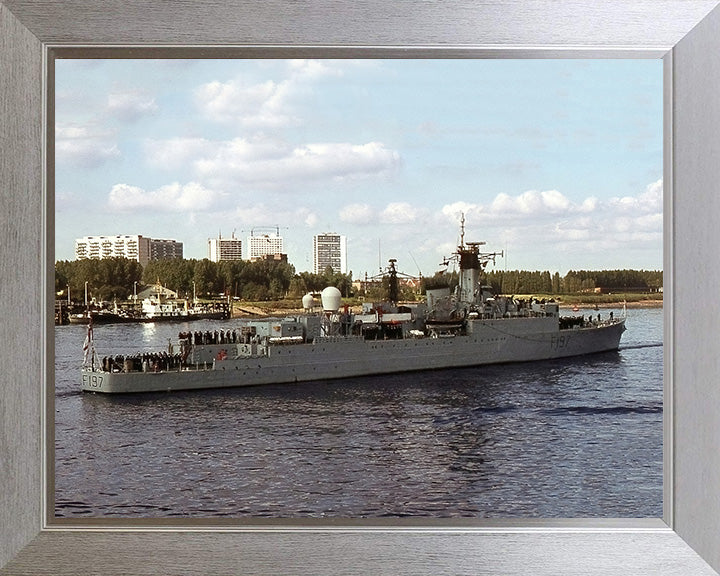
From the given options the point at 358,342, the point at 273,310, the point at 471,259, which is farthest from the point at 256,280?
the point at 471,259

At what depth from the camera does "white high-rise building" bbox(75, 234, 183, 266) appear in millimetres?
2459

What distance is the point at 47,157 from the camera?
199 cm

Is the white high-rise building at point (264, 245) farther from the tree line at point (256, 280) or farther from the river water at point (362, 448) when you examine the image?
the river water at point (362, 448)

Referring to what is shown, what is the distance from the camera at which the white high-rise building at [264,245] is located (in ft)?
8.32

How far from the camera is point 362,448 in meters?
2.55

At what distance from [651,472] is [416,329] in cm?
91

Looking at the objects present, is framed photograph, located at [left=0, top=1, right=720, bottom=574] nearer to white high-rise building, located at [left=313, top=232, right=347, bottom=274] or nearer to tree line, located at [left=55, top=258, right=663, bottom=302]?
tree line, located at [left=55, top=258, right=663, bottom=302]

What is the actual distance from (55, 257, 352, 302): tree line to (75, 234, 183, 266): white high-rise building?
0.06 feet

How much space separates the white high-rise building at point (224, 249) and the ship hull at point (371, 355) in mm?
315

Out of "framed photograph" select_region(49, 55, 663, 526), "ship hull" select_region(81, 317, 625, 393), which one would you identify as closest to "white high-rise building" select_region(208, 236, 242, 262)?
"framed photograph" select_region(49, 55, 663, 526)

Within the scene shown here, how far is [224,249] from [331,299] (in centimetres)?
41

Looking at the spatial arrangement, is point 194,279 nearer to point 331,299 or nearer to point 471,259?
point 331,299

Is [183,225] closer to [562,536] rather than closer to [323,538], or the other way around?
[323,538]

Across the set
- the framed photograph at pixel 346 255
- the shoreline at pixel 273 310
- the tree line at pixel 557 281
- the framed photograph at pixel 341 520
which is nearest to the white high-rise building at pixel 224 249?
the framed photograph at pixel 346 255
